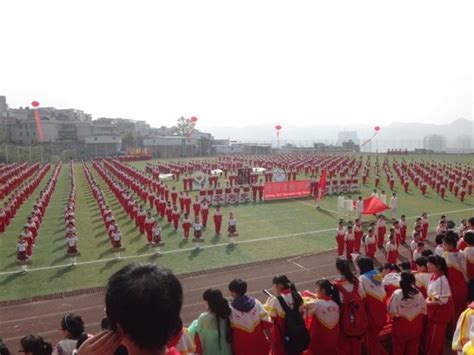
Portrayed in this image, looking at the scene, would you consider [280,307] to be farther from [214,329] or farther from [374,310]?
[374,310]

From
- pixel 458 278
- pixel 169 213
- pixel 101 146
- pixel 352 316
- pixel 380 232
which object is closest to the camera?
pixel 352 316

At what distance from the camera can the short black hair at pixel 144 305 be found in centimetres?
154

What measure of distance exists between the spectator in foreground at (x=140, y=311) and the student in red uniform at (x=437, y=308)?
358 cm

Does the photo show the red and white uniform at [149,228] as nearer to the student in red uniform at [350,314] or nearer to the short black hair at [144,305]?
the student in red uniform at [350,314]

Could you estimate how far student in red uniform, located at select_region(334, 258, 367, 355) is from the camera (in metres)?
3.91

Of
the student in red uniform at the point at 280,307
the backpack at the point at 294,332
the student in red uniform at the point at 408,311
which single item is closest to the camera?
the backpack at the point at 294,332

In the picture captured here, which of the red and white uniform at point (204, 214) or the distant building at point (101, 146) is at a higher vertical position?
the distant building at point (101, 146)

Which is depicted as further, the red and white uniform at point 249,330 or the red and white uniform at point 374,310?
the red and white uniform at point 374,310

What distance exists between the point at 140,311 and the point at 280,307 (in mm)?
2342

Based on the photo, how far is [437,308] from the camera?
4242 mm

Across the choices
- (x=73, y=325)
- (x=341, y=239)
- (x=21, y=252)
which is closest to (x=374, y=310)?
(x=73, y=325)

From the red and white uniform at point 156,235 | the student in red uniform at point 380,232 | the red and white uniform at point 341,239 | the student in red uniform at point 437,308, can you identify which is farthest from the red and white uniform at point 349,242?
the student in red uniform at point 437,308

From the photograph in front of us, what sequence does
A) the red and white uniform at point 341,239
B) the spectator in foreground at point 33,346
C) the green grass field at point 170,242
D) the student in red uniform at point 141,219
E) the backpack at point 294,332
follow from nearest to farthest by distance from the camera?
1. the spectator in foreground at point 33,346
2. the backpack at point 294,332
3. the green grass field at point 170,242
4. the red and white uniform at point 341,239
5. the student in red uniform at point 141,219

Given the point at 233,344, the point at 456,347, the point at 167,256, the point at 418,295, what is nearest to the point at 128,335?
the point at 233,344
